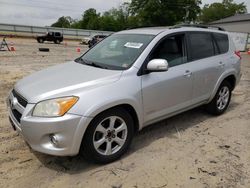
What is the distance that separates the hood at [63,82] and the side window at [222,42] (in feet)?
8.57

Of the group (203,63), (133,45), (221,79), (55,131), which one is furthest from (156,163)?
(221,79)

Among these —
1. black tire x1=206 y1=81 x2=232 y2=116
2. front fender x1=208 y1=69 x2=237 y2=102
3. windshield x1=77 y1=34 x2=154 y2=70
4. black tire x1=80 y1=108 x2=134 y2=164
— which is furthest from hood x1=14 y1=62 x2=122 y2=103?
black tire x1=206 y1=81 x2=232 y2=116

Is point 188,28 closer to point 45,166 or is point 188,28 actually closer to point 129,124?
point 129,124

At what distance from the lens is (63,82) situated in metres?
3.42

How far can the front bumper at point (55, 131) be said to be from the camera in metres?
2.98

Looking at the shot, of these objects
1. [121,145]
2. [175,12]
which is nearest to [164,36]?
[121,145]

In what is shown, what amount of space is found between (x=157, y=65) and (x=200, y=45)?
1.57 metres

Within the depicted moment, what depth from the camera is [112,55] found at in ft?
13.9

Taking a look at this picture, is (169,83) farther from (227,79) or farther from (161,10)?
(161,10)

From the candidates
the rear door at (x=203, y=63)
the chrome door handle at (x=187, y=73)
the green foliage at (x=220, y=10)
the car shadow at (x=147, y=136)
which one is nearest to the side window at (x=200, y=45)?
the rear door at (x=203, y=63)

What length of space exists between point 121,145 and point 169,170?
698 mm

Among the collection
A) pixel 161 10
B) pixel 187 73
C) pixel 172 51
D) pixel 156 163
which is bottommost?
pixel 156 163

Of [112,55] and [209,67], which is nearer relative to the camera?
[112,55]

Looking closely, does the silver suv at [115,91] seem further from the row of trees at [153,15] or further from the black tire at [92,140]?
the row of trees at [153,15]
